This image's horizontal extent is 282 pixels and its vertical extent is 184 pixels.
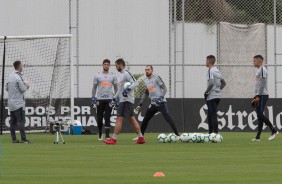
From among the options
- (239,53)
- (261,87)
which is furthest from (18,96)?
(239,53)

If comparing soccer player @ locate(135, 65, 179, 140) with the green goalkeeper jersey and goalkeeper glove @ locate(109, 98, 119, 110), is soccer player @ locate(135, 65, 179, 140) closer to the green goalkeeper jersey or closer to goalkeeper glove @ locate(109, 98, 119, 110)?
goalkeeper glove @ locate(109, 98, 119, 110)

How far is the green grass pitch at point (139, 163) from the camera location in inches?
617

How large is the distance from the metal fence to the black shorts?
1157 cm

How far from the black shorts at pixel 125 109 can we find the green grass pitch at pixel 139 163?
0.85 metres

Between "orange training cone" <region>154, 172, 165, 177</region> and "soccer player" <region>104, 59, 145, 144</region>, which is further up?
"soccer player" <region>104, 59, 145, 144</region>

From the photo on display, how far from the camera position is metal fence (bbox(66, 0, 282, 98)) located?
130 ft

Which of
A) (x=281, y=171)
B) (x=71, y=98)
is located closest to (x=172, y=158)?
(x=281, y=171)

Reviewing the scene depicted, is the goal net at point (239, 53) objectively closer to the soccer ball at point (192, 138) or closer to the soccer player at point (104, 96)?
the soccer player at point (104, 96)

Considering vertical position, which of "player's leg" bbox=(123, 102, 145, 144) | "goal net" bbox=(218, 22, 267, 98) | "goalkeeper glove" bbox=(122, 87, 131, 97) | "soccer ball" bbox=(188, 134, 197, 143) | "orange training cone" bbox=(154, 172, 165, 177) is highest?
"goal net" bbox=(218, 22, 267, 98)

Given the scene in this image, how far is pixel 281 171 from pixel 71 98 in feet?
56.2

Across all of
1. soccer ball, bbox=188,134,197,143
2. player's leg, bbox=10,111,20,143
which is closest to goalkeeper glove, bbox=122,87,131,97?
soccer ball, bbox=188,134,197,143

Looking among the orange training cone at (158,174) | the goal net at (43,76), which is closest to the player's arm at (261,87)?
the goal net at (43,76)

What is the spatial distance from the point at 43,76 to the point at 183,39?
570 cm

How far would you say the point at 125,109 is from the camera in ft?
89.1
